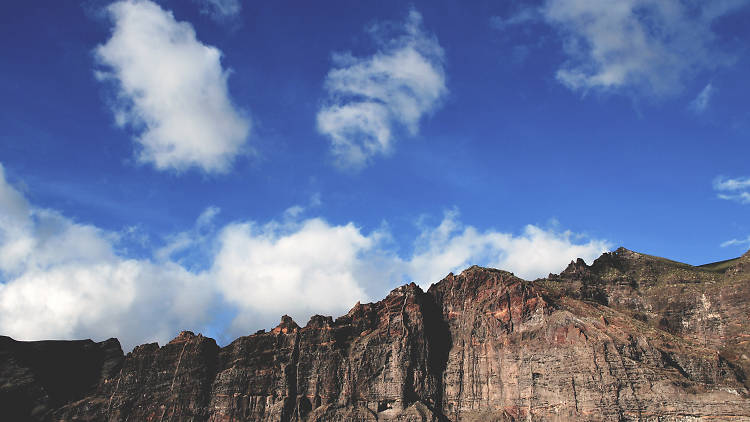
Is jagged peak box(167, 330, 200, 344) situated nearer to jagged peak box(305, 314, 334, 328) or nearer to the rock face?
the rock face

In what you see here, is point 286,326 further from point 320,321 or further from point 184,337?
point 184,337

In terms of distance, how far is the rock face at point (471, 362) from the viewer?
82.0 meters

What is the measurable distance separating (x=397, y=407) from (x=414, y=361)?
8843mm

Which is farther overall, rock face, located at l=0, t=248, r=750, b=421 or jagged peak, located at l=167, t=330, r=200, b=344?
jagged peak, located at l=167, t=330, r=200, b=344

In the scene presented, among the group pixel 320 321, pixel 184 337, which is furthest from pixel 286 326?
pixel 184 337

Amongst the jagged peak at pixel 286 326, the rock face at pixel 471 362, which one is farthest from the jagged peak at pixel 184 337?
the jagged peak at pixel 286 326

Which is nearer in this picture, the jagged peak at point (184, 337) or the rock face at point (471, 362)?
the rock face at point (471, 362)

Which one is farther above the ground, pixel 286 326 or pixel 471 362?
pixel 286 326

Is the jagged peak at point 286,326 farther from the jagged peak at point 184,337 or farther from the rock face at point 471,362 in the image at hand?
the jagged peak at point 184,337

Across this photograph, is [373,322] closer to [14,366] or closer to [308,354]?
[308,354]

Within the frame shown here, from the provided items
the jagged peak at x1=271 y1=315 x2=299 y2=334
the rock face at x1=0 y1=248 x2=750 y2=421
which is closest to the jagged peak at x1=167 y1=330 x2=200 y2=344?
the rock face at x1=0 y1=248 x2=750 y2=421

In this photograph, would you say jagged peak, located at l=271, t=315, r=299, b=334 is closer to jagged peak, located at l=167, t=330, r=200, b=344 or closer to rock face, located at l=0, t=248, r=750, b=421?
rock face, located at l=0, t=248, r=750, b=421

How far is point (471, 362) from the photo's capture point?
101 m

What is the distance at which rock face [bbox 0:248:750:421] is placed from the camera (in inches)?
3228
